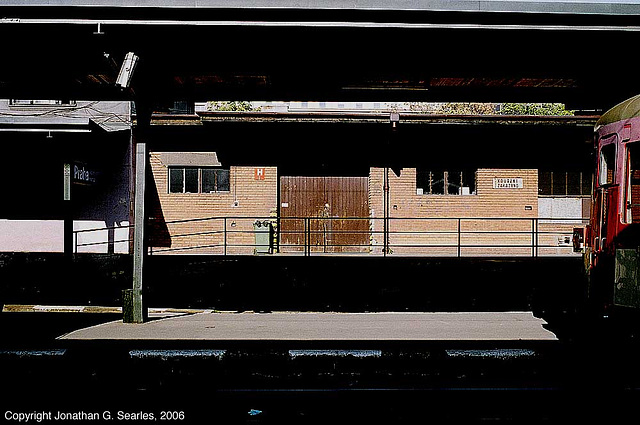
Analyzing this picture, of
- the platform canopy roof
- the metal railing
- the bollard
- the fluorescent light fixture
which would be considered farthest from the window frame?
the fluorescent light fixture

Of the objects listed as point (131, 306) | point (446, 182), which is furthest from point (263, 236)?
point (131, 306)

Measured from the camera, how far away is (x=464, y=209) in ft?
75.0

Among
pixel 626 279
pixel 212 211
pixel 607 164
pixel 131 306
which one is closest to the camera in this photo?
pixel 626 279

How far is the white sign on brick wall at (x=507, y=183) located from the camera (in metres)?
22.8

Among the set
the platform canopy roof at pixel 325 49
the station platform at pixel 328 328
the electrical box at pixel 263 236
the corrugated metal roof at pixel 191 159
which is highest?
the platform canopy roof at pixel 325 49

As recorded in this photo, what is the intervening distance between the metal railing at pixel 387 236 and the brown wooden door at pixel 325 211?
6 centimetres

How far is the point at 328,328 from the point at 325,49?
4.52 m

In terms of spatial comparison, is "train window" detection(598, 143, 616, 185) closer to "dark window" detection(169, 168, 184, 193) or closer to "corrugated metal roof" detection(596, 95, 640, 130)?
"corrugated metal roof" detection(596, 95, 640, 130)

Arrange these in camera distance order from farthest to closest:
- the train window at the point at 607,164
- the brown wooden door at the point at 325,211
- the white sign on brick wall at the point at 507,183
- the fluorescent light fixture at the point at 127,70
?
the brown wooden door at the point at 325,211 → the white sign on brick wall at the point at 507,183 → the fluorescent light fixture at the point at 127,70 → the train window at the point at 607,164

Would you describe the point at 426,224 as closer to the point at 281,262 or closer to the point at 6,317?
the point at 281,262

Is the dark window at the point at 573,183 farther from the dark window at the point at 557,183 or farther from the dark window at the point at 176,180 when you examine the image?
the dark window at the point at 176,180

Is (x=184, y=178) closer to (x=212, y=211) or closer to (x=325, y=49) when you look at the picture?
(x=212, y=211)

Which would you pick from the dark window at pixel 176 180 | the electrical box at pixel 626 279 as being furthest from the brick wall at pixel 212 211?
the electrical box at pixel 626 279

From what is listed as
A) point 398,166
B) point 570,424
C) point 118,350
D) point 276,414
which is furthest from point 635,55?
point 398,166
